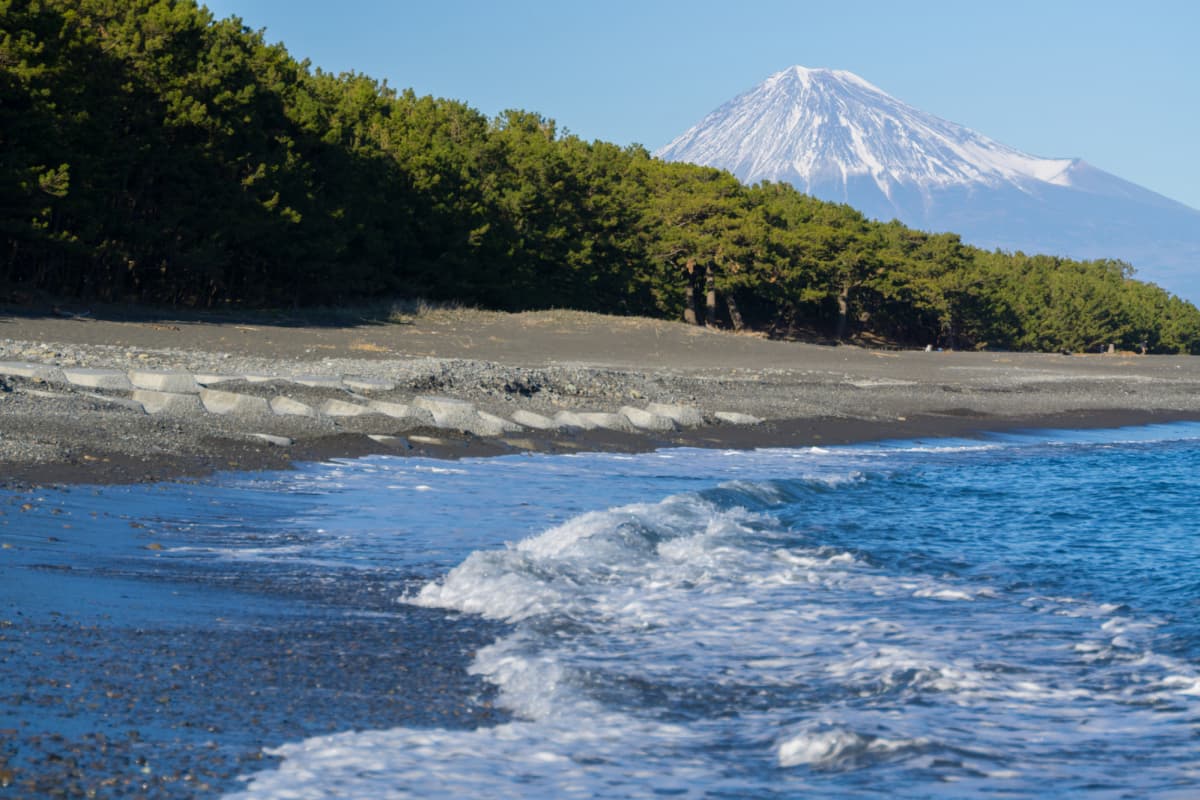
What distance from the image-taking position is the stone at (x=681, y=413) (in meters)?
20.4

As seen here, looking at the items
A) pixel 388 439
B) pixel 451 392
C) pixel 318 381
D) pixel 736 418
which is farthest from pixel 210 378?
pixel 736 418

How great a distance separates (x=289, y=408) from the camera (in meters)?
16.3

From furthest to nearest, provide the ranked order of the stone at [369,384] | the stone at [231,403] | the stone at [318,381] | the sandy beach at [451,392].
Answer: the stone at [369,384] < the stone at [318,381] < the stone at [231,403] < the sandy beach at [451,392]

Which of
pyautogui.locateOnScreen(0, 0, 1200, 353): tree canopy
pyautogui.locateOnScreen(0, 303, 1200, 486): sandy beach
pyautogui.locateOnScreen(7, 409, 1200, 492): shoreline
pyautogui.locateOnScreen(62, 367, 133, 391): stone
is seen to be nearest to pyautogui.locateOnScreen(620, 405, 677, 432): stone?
pyautogui.locateOnScreen(0, 303, 1200, 486): sandy beach

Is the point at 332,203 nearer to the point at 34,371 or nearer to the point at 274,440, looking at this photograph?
the point at 34,371

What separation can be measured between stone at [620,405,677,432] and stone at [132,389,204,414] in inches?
275

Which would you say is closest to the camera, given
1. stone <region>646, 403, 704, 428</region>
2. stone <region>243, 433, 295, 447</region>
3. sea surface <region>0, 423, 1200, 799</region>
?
sea surface <region>0, 423, 1200, 799</region>

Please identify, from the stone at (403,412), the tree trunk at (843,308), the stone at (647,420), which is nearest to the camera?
the stone at (403,412)

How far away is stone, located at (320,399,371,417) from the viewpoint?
16703 mm

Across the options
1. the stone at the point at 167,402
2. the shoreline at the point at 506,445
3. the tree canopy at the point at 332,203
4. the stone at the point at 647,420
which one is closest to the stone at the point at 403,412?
the shoreline at the point at 506,445

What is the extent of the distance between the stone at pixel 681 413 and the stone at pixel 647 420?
9.1 inches

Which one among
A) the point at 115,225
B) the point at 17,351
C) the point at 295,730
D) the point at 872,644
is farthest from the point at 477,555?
the point at 115,225

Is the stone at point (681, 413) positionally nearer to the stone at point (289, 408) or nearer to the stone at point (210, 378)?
the stone at point (289, 408)

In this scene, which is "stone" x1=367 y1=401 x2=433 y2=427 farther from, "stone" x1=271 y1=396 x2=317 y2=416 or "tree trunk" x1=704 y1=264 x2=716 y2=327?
"tree trunk" x1=704 y1=264 x2=716 y2=327
